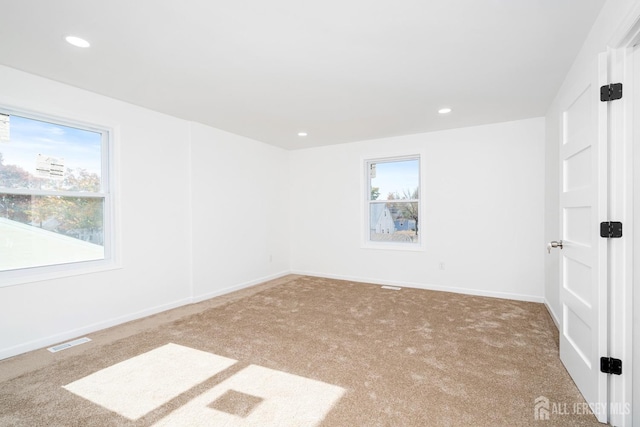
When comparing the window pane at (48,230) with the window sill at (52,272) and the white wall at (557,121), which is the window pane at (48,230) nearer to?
the window sill at (52,272)

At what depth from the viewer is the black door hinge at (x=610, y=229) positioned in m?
1.65

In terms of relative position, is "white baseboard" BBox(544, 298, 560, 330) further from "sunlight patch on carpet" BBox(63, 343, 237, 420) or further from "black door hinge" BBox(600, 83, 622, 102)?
"sunlight patch on carpet" BBox(63, 343, 237, 420)

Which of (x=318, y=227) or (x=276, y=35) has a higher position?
(x=276, y=35)

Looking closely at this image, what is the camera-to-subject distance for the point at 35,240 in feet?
9.23

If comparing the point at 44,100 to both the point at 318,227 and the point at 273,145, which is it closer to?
the point at 273,145

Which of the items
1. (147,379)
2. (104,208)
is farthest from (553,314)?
(104,208)

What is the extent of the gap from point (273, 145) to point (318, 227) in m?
1.70

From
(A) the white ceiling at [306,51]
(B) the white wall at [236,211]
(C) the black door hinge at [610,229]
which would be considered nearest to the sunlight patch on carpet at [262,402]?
(C) the black door hinge at [610,229]

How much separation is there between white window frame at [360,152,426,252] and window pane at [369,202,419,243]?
8 centimetres

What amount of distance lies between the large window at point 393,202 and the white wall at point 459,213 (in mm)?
184

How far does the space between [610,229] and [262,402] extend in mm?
2237

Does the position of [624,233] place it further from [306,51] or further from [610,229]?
[306,51]

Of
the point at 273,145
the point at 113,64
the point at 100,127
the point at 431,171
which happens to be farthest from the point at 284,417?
the point at 273,145

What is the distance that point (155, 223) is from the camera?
3.70 m
